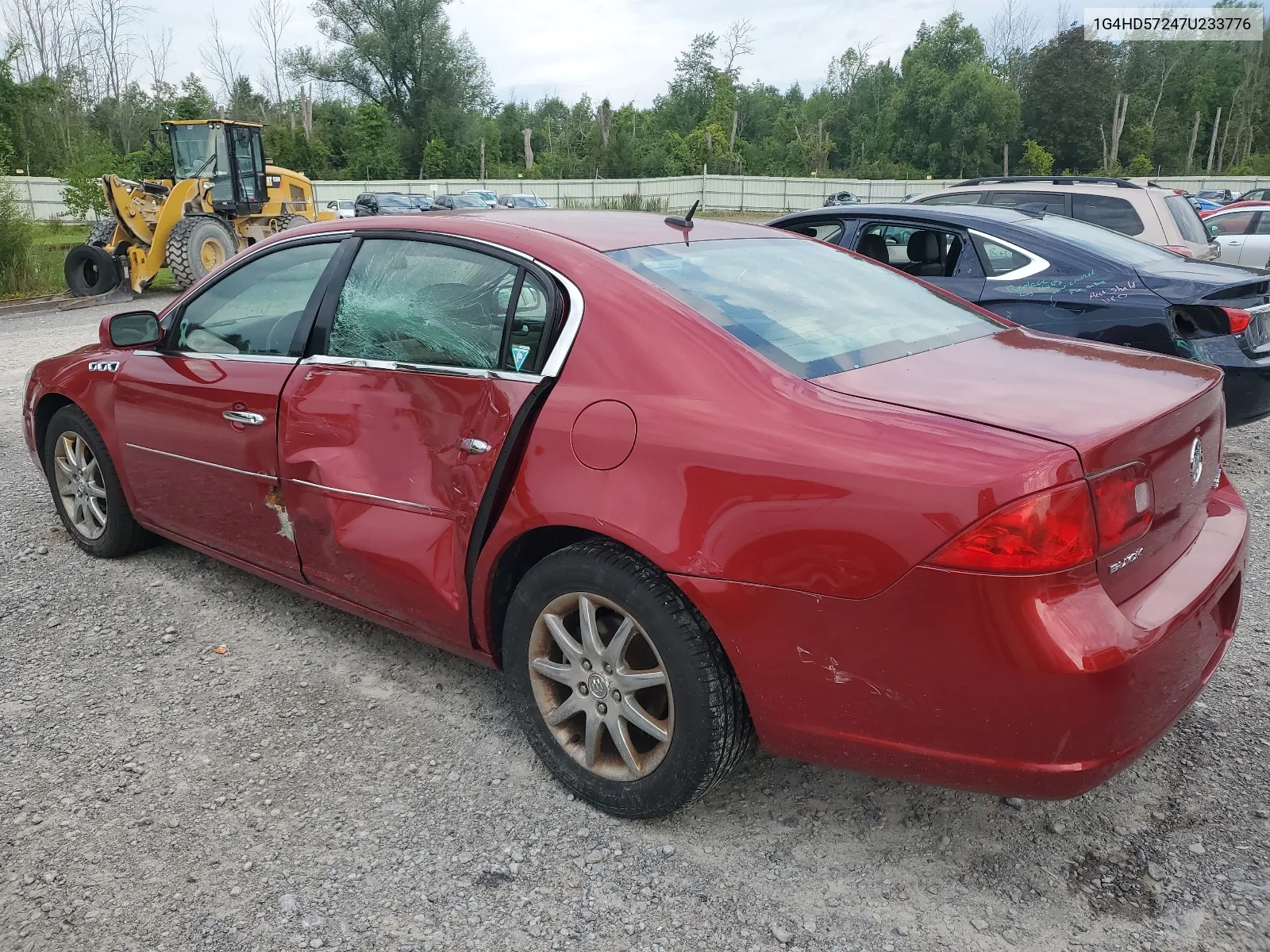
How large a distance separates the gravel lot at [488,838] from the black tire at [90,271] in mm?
14481

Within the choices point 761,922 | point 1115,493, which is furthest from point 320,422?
point 1115,493

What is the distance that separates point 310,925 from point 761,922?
1040 mm

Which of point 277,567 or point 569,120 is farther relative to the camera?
point 569,120

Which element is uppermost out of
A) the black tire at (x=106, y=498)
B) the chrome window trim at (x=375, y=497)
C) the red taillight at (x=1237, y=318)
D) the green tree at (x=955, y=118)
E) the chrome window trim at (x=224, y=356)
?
the green tree at (x=955, y=118)

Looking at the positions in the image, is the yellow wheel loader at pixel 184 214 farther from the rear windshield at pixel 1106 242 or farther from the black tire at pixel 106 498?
the rear windshield at pixel 1106 242

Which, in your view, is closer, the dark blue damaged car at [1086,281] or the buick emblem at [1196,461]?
the buick emblem at [1196,461]

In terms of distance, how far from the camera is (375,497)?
118 inches

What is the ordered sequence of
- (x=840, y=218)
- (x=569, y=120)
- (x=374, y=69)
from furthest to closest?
(x=569, y=120), (x=374, y=69), (x=840, y=218)

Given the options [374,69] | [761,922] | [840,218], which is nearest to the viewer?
[761,922]

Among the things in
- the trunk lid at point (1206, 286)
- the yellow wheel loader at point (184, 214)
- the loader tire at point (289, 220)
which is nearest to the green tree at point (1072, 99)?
the loader tire at point (289, 220)

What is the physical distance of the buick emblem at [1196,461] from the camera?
93.9 inches

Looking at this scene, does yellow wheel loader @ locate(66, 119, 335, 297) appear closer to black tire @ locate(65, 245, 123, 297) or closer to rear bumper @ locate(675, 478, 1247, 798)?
black tire @ locate(65, 245, 123, 297)

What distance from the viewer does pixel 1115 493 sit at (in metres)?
2.02

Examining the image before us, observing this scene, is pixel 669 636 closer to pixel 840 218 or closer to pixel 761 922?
pixel 761 922
